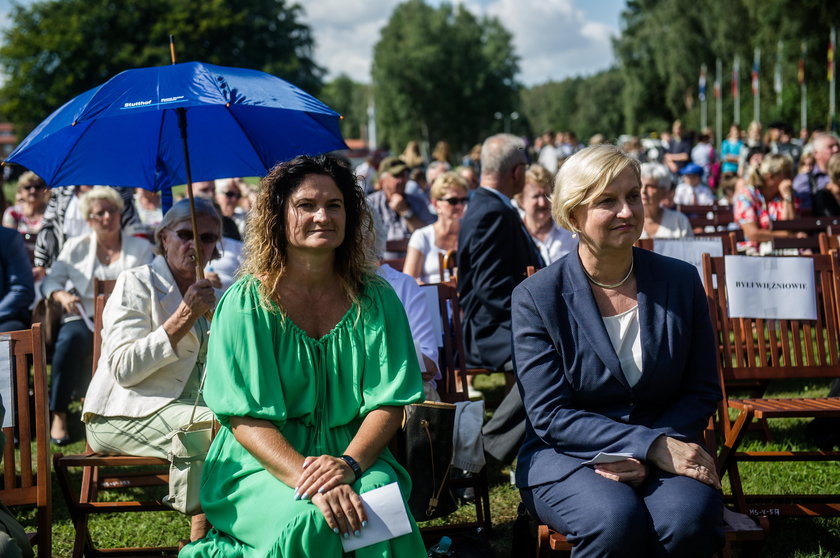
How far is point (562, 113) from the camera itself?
120 metres

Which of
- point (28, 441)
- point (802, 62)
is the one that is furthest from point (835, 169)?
point (802, 62)

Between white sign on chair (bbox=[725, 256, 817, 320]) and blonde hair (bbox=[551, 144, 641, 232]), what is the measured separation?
4.31ft

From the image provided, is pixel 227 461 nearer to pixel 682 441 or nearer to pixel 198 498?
pixel 198 498

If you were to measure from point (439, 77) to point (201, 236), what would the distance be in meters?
66.4

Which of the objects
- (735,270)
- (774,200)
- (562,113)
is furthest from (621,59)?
(562,113)

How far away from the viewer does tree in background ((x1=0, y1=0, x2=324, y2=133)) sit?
51281 mm

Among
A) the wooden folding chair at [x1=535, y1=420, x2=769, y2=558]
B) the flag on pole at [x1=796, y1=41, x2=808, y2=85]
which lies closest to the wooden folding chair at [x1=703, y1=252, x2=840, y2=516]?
the wooden folding chair at [x1=535, y1=420, x2=769, y2=558]

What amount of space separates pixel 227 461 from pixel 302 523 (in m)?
0.47

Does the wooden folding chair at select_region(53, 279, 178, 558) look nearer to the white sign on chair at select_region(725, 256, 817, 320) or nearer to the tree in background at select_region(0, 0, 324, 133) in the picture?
the white sign on chair at select_region(725, 256, 817, 320)

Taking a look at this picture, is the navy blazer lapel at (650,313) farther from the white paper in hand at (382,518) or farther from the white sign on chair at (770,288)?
the white sign on chair at (770,288)

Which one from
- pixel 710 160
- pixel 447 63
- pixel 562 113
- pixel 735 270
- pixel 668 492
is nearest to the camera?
pixel 668 492

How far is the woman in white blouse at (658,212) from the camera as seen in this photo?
681 cm

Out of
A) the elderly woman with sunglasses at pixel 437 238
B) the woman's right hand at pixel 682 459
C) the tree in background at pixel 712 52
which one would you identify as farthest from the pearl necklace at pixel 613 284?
the tree in background at pixel 712 52

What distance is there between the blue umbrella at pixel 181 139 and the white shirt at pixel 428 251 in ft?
9.16
